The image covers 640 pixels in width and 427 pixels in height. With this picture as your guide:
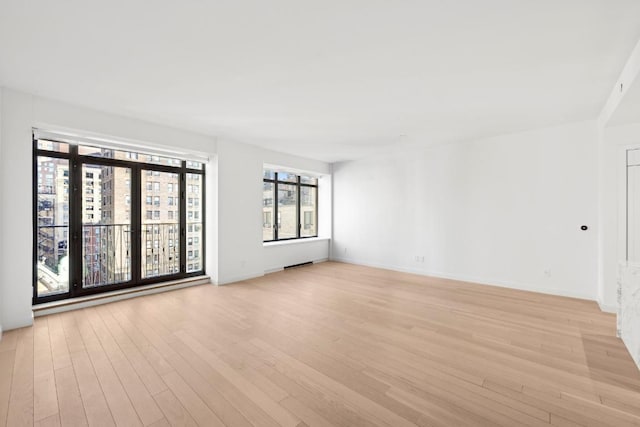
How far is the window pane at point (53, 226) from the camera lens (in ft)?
12.2

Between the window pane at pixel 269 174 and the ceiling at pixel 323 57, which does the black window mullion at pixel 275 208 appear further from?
the ceiling at pixel 323 57

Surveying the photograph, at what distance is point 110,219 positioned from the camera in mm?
4281

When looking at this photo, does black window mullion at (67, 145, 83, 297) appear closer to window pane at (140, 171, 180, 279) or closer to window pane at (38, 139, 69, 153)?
window pane at (38, 139, 69, 153)

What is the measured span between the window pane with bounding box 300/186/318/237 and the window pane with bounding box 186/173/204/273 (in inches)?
112

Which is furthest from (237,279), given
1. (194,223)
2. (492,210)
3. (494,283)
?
(492,210)

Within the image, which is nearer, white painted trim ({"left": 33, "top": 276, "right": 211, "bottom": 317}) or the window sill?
white painted trim ({"left": 33, "top": 276, "right": 211, "bottom": 317})

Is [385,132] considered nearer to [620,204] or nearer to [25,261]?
[620,204]

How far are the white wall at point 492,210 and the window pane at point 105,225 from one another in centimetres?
484

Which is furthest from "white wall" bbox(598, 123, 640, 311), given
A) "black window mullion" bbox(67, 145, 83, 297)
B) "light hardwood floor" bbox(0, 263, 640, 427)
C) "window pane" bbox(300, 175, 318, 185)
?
"black window mullion" bbox(67, 145, 83, 297)

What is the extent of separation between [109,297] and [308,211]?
15.7 ft

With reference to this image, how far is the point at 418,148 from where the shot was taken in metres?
5.85

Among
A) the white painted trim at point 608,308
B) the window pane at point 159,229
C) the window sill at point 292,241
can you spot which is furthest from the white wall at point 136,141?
the white painted trim at point 608,308

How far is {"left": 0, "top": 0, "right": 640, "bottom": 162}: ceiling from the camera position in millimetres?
1893

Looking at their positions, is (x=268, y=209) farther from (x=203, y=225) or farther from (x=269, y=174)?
(x=203, y=225)
